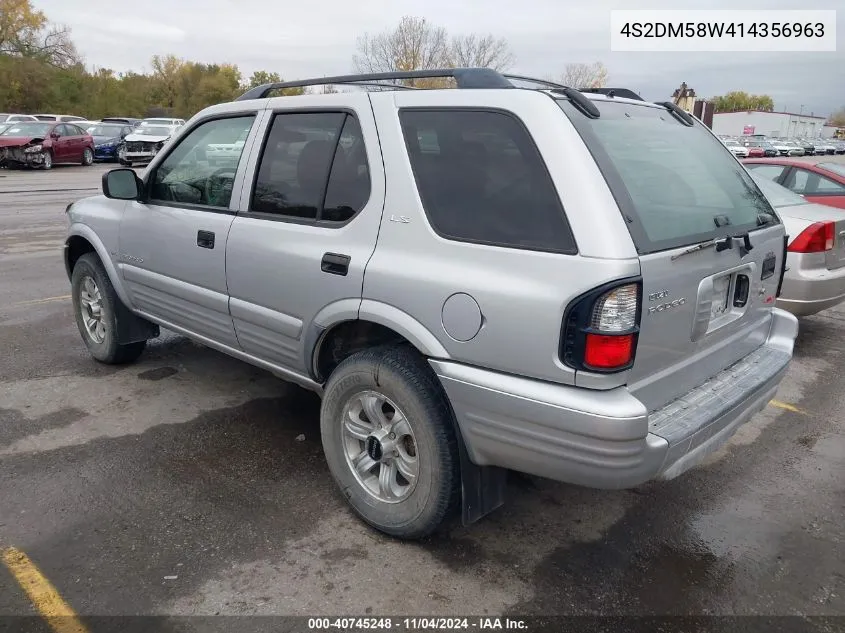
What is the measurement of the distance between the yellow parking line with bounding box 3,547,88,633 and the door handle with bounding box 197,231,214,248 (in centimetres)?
172

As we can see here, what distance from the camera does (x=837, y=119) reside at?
142 metres

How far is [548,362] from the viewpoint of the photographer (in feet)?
7.82

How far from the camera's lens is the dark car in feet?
90.3

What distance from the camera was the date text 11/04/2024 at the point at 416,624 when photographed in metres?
2.51

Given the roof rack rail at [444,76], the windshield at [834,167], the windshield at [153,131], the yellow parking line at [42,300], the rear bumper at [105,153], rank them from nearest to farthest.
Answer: the roof rack rail at [444,76]
the yellow parking line at [42,300]
the windshield at [834,167]
the windshield at [153,131]
the rear bumper at [105,153]

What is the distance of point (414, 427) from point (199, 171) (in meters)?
2.19

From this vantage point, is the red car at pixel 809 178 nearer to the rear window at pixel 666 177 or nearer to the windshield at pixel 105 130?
the rear window at pixel 666 177

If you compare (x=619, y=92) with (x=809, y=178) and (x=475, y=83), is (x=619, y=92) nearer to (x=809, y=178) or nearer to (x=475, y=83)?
(x=475, y=83)

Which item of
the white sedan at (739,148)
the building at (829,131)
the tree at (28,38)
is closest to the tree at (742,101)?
the building at (829,131)

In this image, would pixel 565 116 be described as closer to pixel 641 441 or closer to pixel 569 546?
pixel 641 441

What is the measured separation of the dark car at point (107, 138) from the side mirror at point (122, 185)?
25974 mm

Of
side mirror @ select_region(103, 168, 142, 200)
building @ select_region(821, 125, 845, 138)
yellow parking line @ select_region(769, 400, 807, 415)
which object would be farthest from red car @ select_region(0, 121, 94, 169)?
building @ select_region(821, 125, 845, 138)

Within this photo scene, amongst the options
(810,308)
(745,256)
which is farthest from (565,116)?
(810,308)

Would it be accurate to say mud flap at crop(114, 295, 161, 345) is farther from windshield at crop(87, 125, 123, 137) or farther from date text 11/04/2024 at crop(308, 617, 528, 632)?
windshield at crop(87, 125, 123, 137)
